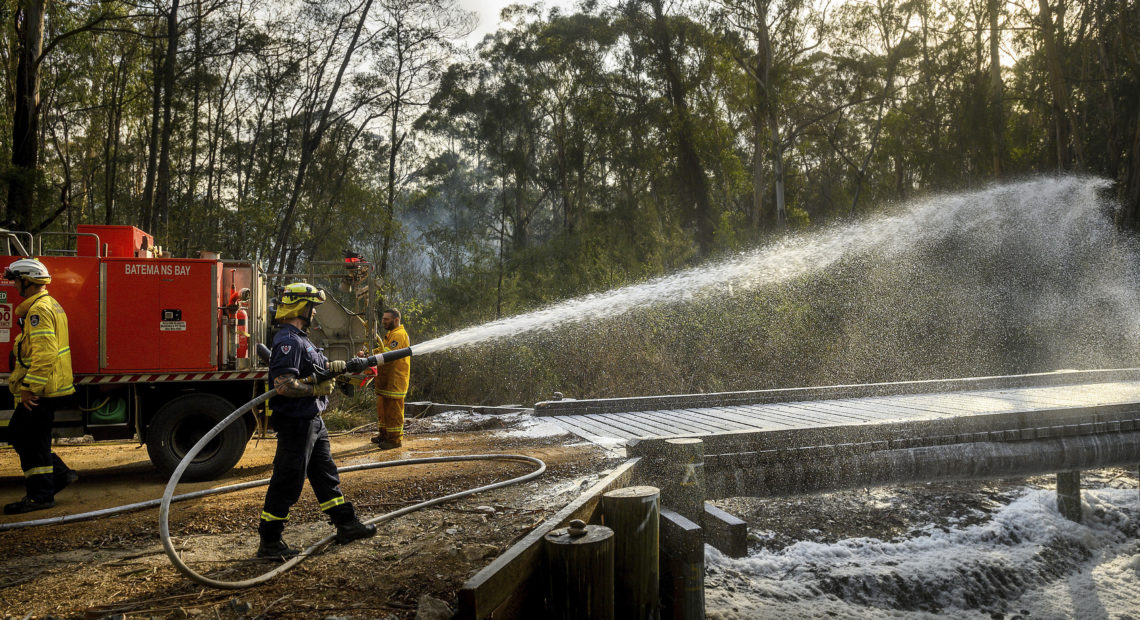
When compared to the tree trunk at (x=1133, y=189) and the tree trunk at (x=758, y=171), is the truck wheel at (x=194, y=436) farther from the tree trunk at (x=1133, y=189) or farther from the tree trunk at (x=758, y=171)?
the tree trunk at (x=1133, y=189)

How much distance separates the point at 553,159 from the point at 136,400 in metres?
A: 26.0

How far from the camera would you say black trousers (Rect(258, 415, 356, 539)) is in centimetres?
475

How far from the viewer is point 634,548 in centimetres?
450

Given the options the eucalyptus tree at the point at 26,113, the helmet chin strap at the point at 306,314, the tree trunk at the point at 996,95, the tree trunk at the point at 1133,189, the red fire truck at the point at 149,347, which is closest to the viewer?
the helmet chin strap at the point at 306,314

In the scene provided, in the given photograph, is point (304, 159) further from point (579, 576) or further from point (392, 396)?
point (579, 576)

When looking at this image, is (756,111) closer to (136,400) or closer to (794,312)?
(794,312)

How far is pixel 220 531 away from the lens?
5496mm

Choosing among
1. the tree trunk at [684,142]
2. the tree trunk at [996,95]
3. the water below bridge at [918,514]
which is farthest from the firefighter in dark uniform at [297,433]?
the tree trunk at [996,95]

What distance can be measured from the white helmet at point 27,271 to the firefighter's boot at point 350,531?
12.9 ft

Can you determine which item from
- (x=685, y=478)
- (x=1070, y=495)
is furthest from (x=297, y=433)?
(x=1070, y=495)

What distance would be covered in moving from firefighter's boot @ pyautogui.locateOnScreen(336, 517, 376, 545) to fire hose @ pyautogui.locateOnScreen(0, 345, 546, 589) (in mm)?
73

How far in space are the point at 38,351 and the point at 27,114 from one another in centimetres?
955

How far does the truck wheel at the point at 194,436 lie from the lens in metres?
7.40

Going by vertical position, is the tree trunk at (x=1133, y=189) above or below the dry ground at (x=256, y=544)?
above
